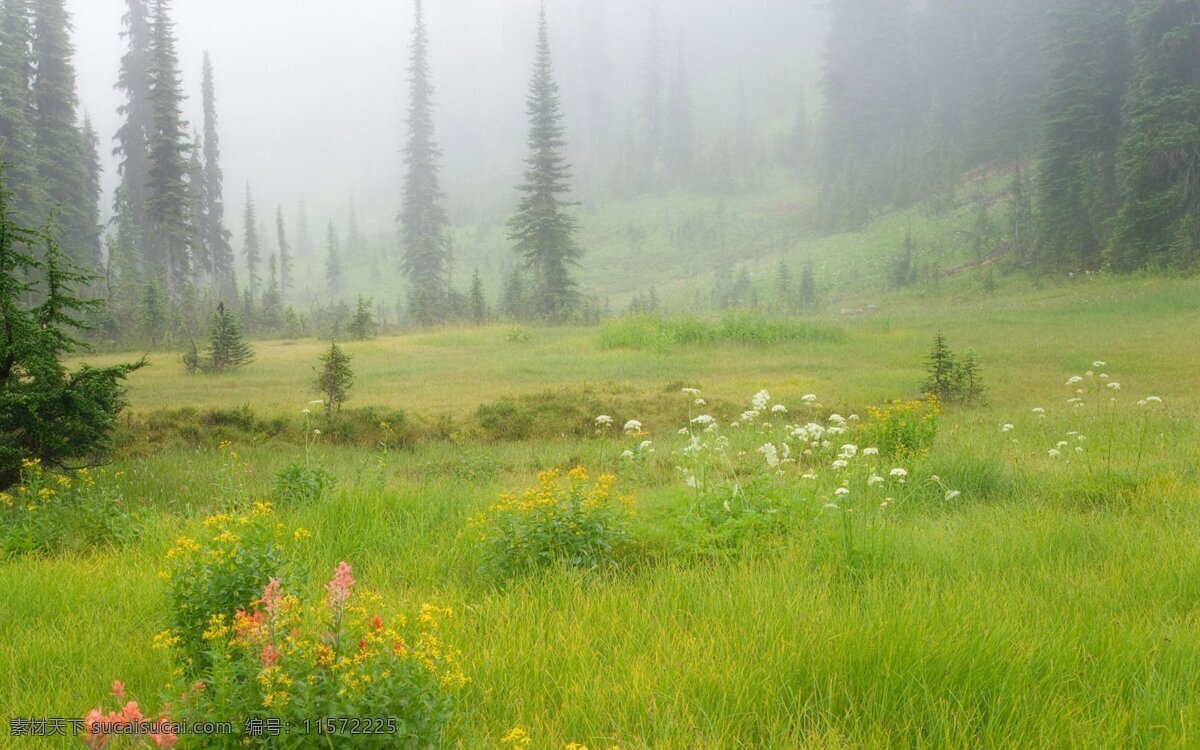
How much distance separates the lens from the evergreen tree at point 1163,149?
2405cm

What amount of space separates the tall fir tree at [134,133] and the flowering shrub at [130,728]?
37.6 m

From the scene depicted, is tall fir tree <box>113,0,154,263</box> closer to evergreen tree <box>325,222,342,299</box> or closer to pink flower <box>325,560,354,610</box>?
evergreen tree <box>325,222,342,299</box>

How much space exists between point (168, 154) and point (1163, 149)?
3849 centimetres

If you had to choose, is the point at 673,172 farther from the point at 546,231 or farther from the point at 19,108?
the point at 19,108

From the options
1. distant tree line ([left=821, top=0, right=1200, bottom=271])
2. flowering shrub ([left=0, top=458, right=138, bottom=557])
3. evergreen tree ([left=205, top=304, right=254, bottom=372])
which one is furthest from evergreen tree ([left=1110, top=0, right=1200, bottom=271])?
flowering shrub ([left=0, top=458, right=138, bottom=557])

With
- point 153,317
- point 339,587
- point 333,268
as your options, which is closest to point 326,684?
point 339,587

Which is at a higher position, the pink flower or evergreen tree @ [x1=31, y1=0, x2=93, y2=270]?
evergreen tree @ [x1=31, y1=0, x2=93, y2=270]

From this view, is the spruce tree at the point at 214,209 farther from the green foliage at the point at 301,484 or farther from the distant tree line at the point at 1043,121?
the distant tree line at the point at 1043,121

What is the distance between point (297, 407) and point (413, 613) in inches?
334

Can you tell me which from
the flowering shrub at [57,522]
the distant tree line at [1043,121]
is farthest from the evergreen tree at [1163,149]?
the flowering shrub at [57,522]

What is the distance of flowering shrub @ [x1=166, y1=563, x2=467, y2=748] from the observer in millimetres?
2033

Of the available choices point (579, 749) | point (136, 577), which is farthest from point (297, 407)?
point (579, 749)

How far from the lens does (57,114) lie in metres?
25.7

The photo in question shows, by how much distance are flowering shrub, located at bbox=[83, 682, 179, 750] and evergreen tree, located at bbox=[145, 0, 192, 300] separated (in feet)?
101
